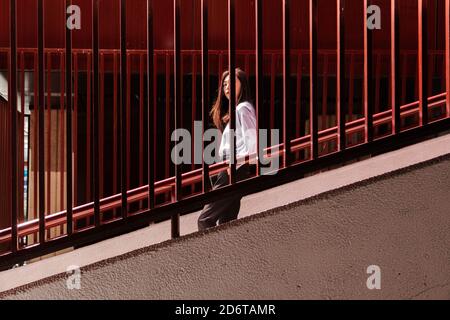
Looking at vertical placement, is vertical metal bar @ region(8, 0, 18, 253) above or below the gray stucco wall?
above

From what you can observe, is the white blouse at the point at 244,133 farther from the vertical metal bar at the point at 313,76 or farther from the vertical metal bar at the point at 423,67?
the vertical metal bar at the point at 423,67

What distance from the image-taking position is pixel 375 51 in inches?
175

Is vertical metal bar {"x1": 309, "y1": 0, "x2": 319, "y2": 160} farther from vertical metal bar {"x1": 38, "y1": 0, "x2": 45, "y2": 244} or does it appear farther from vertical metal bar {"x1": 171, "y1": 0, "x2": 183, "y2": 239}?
vertical metal bar {"x1": 38, "y1": 0, "x2": 45, "y2": 244}

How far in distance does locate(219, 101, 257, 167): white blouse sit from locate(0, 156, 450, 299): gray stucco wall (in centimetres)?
42

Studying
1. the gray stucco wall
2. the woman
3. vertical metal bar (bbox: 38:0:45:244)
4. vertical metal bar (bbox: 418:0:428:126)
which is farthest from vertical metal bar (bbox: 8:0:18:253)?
vertical metal bar (bbox: 418:0:428:126)

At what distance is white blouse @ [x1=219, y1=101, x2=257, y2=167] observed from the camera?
2145 millimetres

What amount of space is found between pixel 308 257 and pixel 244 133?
63cm

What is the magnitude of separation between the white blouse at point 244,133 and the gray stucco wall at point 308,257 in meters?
0.42

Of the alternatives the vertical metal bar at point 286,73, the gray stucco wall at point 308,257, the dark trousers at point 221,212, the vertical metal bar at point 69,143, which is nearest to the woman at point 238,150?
the dark trousers at point 221,212

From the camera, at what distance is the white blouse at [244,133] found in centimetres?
214

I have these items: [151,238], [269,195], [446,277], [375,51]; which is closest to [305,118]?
[375,51]

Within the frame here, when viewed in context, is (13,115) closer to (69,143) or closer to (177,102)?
(69,143)
